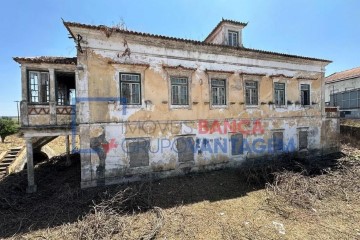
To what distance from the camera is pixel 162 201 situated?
27.9ft

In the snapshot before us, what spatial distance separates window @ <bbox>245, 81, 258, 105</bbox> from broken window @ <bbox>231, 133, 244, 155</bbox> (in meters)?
2.19

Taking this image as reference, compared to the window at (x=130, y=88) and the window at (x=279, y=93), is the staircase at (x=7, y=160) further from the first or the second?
the window at (x=279, y=93)

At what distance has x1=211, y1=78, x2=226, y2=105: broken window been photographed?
468 inches

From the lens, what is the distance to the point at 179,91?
36.4ft

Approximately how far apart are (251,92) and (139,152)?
25.6 feet

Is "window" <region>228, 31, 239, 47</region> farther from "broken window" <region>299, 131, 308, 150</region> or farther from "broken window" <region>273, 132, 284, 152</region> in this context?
"broken window" <region>299, 131, 308, 150</region>

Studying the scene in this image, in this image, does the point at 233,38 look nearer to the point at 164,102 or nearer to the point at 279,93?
the point at 279,93

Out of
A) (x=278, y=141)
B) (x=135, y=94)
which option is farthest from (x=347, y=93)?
(x=135, y=94)

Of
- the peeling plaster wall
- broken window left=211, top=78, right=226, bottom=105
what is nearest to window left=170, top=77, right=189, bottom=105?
the peeling plaster wall

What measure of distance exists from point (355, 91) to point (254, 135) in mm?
18081

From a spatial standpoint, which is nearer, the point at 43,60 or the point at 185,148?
the point at 43,60

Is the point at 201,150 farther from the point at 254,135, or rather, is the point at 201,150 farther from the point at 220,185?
the point at 254,135

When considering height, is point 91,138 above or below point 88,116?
below

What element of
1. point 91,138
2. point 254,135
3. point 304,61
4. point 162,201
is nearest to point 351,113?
point 304,61
